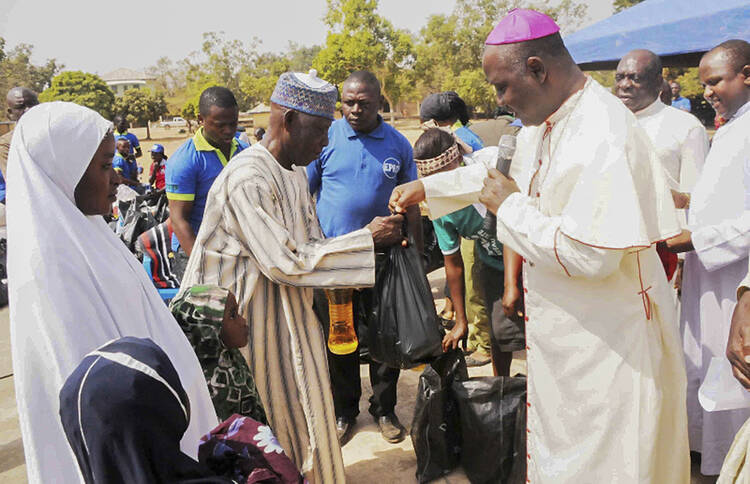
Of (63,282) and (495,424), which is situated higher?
(63,282)

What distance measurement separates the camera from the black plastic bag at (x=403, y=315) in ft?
10.5

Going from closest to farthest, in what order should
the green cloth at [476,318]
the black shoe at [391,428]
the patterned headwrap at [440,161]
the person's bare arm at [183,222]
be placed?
the patterned headwrap at [440,161] → the black shoe at [391,428] → the person's bare arm at [183,222] → the green cloth at [476,318]

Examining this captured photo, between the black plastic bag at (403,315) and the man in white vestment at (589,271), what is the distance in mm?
927

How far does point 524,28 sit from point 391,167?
1.96 metres

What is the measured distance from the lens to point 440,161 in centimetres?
337

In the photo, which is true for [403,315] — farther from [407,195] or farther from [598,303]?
[598,303]

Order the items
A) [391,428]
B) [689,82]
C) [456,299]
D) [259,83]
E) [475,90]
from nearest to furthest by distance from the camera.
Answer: [456,299], [391,428], [689,82], [475,90], [259,83]

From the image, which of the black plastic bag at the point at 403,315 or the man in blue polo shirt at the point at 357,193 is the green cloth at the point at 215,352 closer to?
the black plastic bag at the point at 403,315

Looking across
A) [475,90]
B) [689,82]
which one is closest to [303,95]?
[689,82]

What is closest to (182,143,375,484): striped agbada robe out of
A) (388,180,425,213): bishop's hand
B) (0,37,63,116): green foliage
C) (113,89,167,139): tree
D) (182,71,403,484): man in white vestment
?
(182,71,403,484): man in white vestment

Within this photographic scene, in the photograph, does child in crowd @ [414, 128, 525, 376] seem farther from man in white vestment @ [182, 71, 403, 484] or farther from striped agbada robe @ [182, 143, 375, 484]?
striped agbada robe @ [182, 143, 375, 484]

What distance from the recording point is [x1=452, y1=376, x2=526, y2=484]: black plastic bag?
9.71 feet

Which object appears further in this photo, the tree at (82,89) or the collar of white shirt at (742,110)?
the tree at (82,89)

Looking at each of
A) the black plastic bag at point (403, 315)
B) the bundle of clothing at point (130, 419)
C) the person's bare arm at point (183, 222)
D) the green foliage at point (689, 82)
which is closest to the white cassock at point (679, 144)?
the black plastic bag at point (403, 315)
